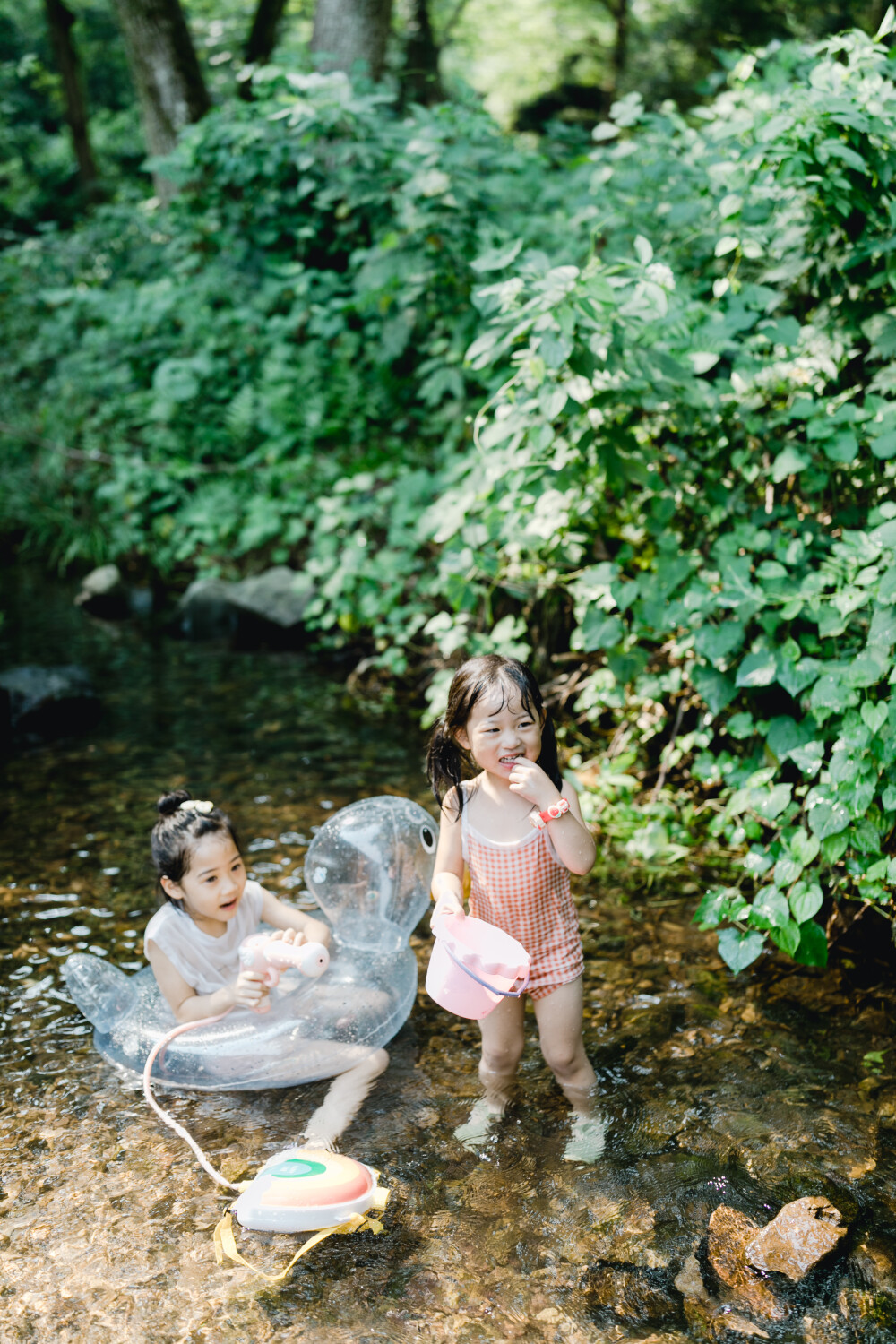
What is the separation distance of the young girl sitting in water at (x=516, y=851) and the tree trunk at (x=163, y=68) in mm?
8834

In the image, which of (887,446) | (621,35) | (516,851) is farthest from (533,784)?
(621,35)

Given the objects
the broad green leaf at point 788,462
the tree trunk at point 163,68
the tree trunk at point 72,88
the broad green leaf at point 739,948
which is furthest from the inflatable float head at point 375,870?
the tree trunk at point 72,88

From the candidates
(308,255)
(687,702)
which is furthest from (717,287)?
(308,255)

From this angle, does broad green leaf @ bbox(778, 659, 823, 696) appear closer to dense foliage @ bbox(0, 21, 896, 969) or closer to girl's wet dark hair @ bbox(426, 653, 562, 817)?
dense foliage @ bbox(0, 21, 896, 969)

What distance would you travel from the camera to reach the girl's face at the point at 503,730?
2312 millimetres

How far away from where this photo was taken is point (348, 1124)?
103 inches

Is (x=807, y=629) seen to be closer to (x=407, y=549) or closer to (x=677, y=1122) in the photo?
(x=677, y=1122)

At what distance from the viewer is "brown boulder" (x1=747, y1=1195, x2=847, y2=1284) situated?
81.1 inches

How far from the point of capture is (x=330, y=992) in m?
2.81

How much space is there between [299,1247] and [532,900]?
95cm

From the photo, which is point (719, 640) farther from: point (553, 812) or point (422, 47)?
point (422, 47)

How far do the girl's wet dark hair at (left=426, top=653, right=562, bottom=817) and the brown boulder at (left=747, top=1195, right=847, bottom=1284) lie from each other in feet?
3.49

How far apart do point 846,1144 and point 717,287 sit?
8.66 ft

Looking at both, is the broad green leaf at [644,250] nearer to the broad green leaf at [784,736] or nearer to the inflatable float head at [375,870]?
the broad green leaf at [784,736]
